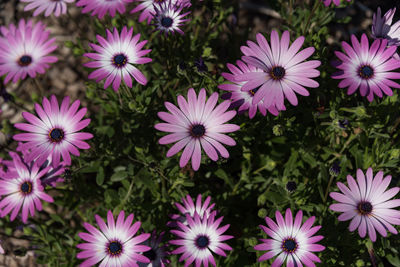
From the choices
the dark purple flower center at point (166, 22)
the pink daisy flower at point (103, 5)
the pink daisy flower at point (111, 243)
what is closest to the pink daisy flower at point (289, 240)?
the pink daisy flower at point (111, 243)

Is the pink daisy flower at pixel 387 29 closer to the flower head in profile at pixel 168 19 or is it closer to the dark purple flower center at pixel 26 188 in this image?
the flower head in profile at pixel 168 19

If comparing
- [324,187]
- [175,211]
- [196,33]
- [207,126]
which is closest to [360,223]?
[324,187]

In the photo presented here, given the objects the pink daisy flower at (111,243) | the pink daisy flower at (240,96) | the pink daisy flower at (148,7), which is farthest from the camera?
the pink daisy flower at (148,7)

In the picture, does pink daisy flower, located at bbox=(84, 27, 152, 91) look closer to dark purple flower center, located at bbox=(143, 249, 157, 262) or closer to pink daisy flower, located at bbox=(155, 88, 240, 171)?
pink daisy flower, located at bbox=(155, 88, 240, 171)

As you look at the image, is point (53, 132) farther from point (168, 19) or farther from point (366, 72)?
point (366, 72)

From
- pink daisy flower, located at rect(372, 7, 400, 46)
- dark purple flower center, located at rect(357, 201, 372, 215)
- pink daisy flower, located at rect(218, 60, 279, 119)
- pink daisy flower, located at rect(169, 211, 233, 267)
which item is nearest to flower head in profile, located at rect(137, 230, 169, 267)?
pink daisy flower, located at rect(169, 211, 233, 267)

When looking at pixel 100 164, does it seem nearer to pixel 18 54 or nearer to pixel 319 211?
pixel 18 54

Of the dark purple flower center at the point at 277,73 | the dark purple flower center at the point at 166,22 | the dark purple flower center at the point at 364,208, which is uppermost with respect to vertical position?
the dark purple flower center at the point at 166,22
